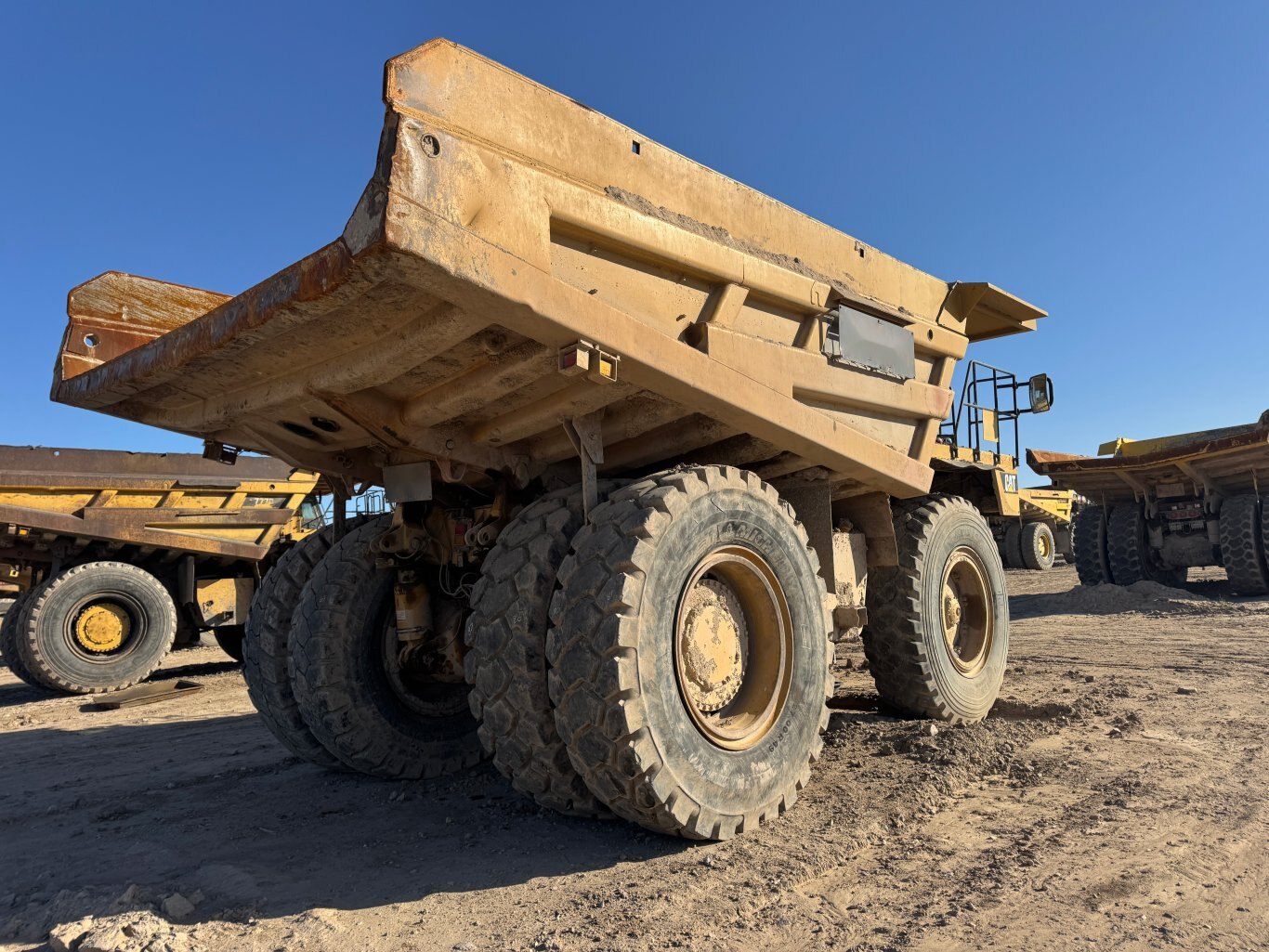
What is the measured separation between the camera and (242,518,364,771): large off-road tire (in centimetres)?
424

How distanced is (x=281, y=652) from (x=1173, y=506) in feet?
43.1

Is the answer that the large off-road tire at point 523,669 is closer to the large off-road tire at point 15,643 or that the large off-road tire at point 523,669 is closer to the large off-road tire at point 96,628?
the large off-road tire at point 96,628

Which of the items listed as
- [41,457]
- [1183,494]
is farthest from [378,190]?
[1183,494]

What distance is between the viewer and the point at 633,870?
2.77 meters

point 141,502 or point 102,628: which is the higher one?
point 141,502

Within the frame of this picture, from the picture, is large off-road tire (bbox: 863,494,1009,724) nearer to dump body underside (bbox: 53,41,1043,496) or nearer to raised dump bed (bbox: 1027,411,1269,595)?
dump body underside (bbox: 53,41,1043,496)

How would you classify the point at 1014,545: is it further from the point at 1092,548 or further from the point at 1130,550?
the point at 1130,550

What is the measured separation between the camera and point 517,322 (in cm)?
263

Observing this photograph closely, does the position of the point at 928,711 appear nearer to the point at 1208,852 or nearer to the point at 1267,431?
the point at 1208,852

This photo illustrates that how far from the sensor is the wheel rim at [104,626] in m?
8.70

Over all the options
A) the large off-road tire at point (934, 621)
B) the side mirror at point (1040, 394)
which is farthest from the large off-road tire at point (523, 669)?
the side mirror at point (1040, 394)

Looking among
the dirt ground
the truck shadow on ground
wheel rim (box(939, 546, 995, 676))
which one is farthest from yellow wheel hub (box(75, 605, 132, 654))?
wheel rim (box(939, 546, 995, 676))

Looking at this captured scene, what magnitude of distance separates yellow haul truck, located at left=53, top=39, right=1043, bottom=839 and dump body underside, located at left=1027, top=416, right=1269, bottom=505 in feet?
29.9

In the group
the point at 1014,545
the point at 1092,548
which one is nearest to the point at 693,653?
the point at 1092,548
